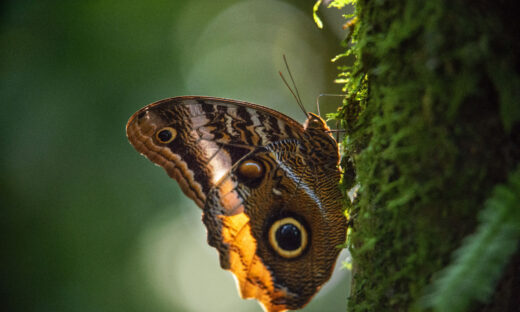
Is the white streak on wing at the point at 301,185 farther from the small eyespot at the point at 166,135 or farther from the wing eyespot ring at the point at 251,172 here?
the small eyespot at the point at 166,135

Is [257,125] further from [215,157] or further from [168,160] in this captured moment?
[168,160]

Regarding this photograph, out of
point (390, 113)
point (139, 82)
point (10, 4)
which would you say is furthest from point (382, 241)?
point (10, 4)

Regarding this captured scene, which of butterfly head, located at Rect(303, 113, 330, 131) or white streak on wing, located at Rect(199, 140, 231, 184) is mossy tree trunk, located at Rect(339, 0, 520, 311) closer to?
butterfly head, located at Rect(303, 113, 330, 131)

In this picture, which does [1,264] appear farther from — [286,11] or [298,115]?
[286,11]

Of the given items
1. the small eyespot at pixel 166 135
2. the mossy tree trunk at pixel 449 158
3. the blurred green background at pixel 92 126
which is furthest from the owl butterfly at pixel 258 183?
the blurred green background at pixel 92 126

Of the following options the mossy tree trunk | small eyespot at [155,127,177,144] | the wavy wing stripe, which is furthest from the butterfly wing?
the mossy tree trunk

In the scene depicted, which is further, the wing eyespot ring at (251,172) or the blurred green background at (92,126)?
the blurred green background at (92,126)
